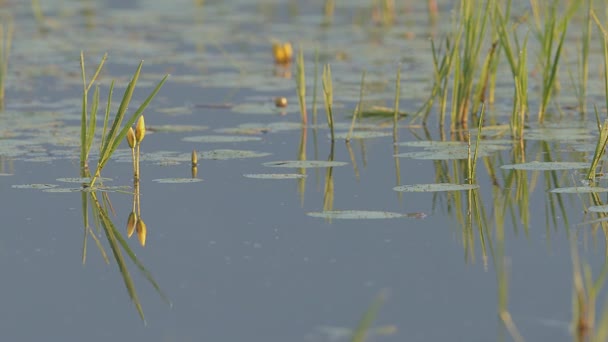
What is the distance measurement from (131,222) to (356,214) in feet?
2.30

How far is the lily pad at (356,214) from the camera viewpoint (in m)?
3.71

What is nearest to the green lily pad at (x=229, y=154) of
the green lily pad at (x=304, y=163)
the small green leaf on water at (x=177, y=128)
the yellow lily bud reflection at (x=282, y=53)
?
the green lily pad at (x=304, y=163)

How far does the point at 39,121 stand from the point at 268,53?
3.04m

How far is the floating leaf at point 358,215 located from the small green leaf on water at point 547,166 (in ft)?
2.67

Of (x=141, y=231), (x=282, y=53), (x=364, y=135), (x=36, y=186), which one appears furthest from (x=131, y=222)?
(x=282, y=53)

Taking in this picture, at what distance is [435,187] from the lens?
4.13m

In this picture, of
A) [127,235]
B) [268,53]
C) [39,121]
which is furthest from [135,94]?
[127,235]

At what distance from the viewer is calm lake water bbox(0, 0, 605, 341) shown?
2793 millimetres

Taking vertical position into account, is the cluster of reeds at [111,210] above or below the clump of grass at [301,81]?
below

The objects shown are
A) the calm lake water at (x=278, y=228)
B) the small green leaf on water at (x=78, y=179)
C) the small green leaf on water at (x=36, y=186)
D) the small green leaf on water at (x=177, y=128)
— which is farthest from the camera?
the small green leaf on water at (x=177, y=128)

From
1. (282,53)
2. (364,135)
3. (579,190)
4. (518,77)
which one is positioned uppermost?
(282,53)

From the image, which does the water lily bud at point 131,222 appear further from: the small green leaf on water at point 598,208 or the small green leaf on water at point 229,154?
the small green leaf on water at point 598,208

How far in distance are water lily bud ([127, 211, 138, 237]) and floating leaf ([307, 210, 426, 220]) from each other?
546mm

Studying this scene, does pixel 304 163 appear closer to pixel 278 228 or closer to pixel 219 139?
pixel 219 139
